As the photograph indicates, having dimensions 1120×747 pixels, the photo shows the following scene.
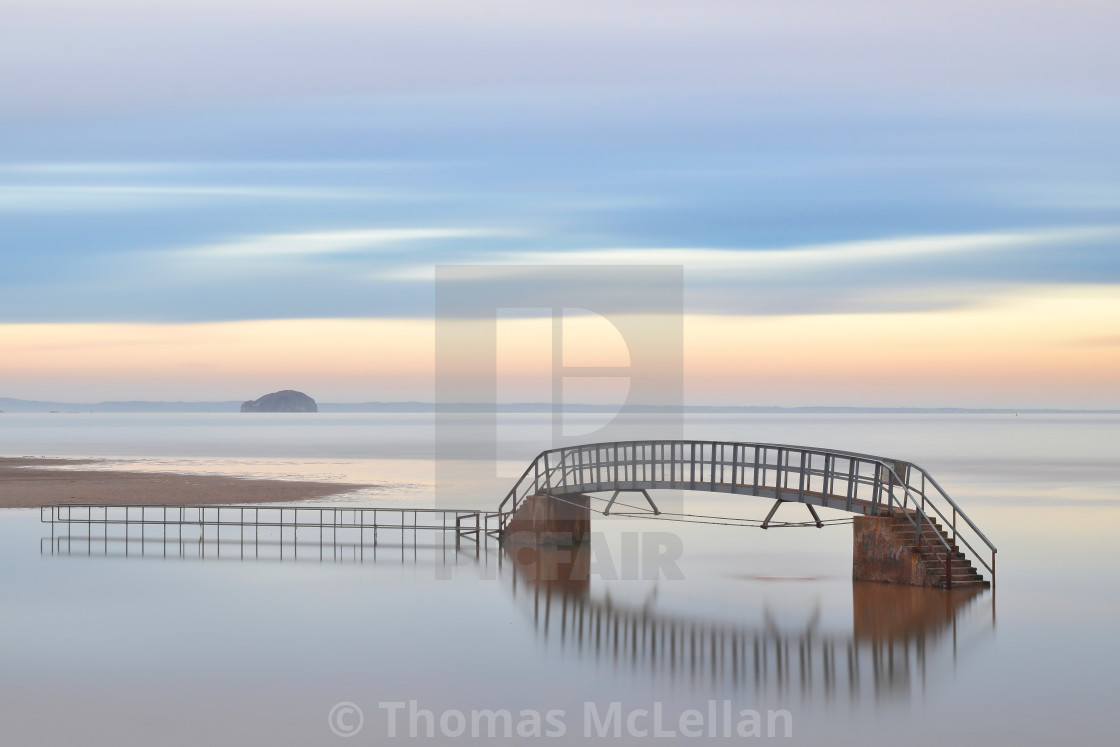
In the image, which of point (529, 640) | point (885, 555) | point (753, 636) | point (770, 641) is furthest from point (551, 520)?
point (770, 641)

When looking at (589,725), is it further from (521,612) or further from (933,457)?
(933,457)

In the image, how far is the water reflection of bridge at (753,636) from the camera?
23.1 meters

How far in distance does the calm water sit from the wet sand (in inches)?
413

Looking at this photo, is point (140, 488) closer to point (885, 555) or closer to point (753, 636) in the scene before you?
point (885, 555)

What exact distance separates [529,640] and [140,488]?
132 ft

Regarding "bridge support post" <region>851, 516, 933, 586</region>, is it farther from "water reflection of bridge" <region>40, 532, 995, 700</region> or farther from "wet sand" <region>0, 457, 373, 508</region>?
"wet sand" <region>0, 457, 373, 508</region>

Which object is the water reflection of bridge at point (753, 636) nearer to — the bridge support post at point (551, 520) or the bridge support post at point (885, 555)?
the bridge support post at point (885, 555)

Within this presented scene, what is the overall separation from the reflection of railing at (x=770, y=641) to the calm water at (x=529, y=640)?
0.09 meters

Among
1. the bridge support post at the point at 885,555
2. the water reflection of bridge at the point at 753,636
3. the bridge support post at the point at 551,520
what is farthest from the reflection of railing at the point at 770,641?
the bridge support post at the point at 551,520

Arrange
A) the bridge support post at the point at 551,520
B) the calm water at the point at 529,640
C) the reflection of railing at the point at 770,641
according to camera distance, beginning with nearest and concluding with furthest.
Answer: the calm water at the point at 529,640 < the reflection of railing at the point at 770,641 < the bridge support post at the point at 551,520

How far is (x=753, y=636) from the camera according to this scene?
→ 1053 inches

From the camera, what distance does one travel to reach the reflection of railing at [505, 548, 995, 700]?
23.0 meters

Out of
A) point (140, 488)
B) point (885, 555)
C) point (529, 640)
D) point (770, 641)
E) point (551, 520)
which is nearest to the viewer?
point (770, 641)

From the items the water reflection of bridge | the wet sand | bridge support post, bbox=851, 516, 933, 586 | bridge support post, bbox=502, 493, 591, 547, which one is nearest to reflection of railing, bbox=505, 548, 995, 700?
the water reflection of bridge
